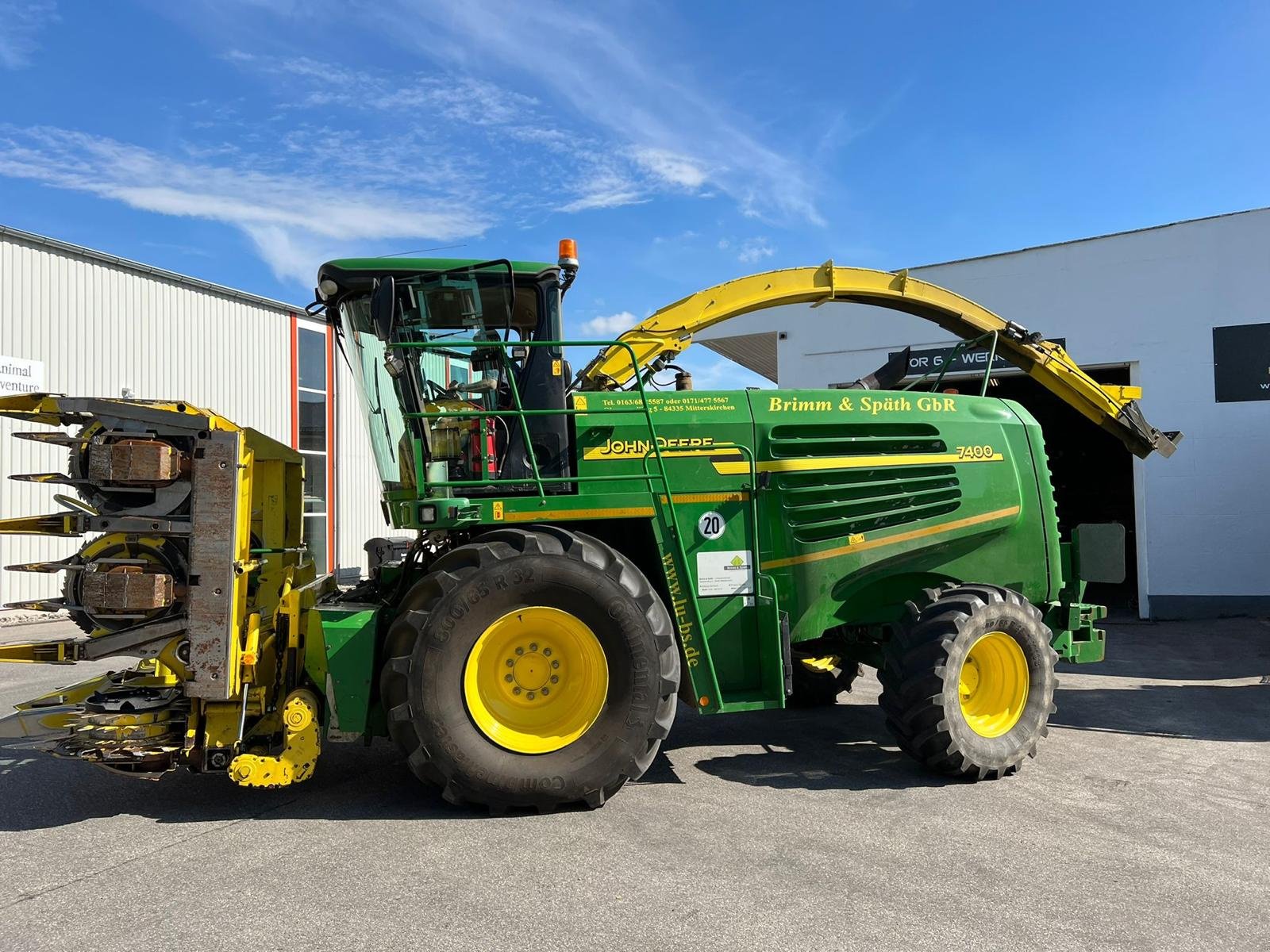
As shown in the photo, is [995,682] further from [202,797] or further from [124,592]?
[124,592]

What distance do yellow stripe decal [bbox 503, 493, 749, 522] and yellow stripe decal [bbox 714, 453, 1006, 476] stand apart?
0.18 m

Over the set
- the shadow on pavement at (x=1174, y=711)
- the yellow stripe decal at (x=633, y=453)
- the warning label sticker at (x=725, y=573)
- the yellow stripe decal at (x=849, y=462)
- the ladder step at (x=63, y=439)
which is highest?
the ladder step at (x=63, y=439)

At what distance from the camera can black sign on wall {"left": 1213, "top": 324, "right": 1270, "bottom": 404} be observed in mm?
12570

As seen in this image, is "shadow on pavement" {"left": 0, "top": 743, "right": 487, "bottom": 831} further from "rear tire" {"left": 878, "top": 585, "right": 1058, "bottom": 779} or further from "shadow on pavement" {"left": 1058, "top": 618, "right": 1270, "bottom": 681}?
"shadow on pavement" {"left": 1058, "top": 618, "right": 1270, "bottom": 681}

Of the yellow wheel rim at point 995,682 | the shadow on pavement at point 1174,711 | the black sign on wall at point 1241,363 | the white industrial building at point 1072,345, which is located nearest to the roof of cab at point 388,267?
the yellow wheel rim at point 995,682

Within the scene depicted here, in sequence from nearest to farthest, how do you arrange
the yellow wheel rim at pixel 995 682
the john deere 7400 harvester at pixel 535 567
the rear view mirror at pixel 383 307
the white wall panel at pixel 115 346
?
the john deere 7400 harvester at pixel 535 567 → the rear view mirror at pixel 383 307 → the yellow wheel rim at pixel 995 682 → the white wall panel at pixel 115 346

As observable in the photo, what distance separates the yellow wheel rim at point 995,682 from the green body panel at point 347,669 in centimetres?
352

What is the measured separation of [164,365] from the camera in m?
15.3

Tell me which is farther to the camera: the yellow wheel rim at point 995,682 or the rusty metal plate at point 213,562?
the yellow wheel rim at point 995,682

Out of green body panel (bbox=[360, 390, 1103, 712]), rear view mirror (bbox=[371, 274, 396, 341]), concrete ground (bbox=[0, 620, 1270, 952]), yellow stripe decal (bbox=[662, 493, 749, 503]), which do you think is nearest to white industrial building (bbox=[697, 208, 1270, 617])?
concrete ground (bbox=[0, 620, 1270, 952])

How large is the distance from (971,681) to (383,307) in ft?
13.7

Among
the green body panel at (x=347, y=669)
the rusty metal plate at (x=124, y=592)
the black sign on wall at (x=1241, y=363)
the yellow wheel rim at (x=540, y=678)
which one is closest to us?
the rusty metal plate at (x=124, y=592)

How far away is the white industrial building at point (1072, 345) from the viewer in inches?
499

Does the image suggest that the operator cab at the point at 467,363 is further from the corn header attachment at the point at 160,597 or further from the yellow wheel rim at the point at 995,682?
the yellow wheel rim at the point at 995,682
